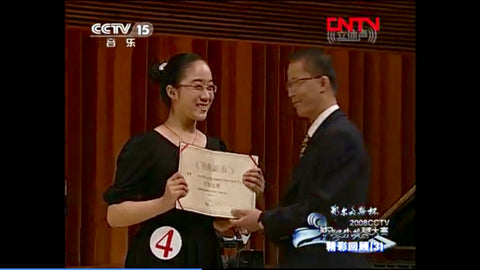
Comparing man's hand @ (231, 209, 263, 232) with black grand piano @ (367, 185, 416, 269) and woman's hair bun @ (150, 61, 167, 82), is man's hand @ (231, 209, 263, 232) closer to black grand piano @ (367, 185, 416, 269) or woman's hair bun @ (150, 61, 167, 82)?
→ black grand piano @ (367, 185, 416, 269)

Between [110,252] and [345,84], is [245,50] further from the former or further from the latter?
[110,252]

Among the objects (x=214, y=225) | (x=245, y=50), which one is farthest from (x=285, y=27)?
(x=214, y=225)

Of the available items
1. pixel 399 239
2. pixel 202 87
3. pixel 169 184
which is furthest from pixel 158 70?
pixel 399 239

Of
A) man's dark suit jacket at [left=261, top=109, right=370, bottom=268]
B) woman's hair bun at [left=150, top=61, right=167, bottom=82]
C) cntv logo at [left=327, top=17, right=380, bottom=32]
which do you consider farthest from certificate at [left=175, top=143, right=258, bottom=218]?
cntv logo at [left=327, top=17, right=380, bottom=32]

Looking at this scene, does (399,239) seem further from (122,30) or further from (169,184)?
(122,30)

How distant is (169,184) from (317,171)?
1.67 feet

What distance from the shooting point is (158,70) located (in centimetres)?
745

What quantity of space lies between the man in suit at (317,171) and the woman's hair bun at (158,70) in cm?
43

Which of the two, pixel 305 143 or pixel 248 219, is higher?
pixel 305 143

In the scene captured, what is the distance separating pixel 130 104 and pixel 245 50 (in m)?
0.44

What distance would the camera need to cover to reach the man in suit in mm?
A: 7398

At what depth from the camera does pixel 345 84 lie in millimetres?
7465

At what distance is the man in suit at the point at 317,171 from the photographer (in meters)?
7.40

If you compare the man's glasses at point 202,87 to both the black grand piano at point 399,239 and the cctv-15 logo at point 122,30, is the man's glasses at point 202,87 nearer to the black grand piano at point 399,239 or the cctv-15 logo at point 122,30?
the cctv-15 logo at point 122,30
